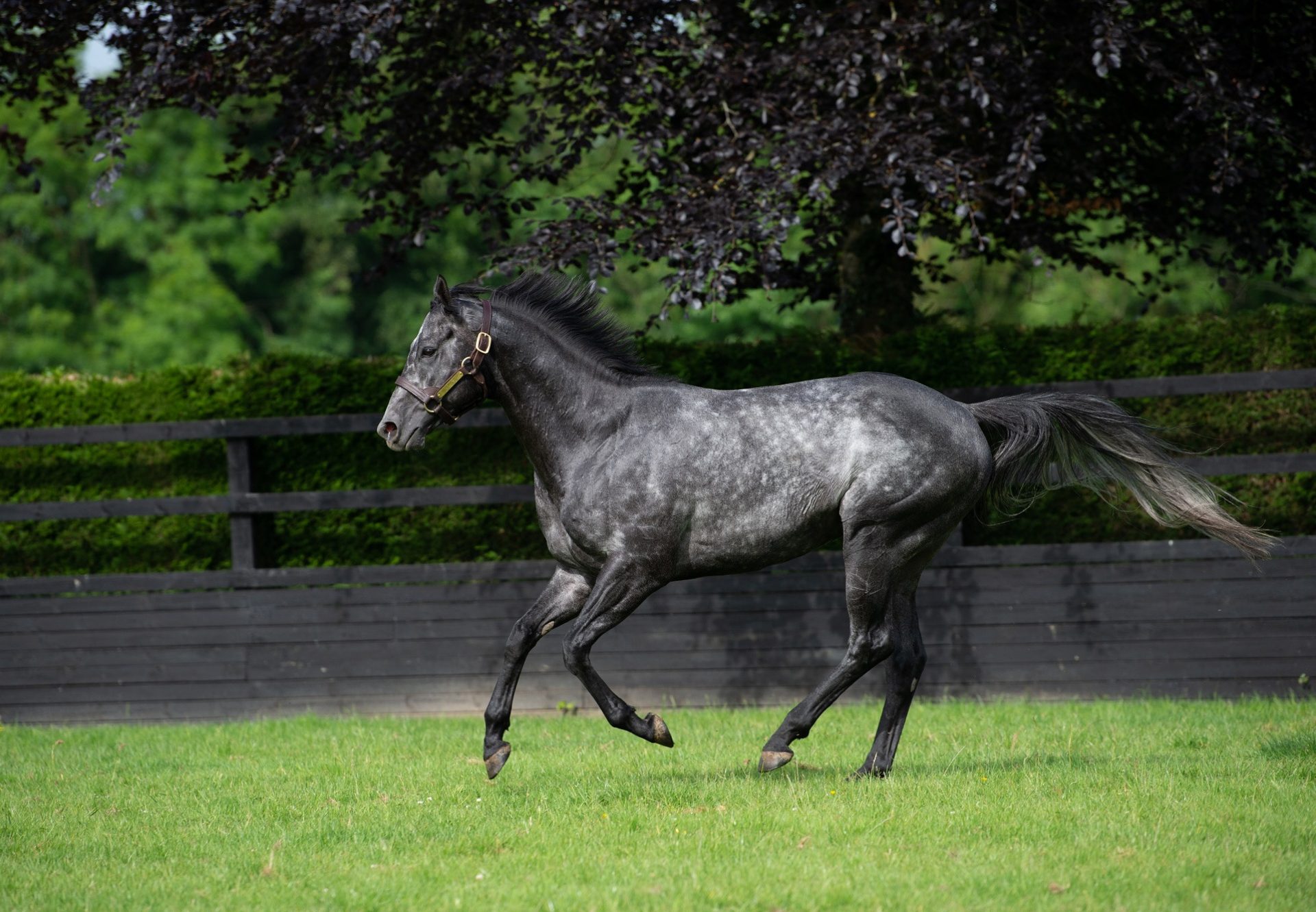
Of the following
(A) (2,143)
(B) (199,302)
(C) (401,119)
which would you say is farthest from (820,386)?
(B) (199,302)

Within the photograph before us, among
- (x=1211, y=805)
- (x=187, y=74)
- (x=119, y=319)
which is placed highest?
(x=187, y=74)

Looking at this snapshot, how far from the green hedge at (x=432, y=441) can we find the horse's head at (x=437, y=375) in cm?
291

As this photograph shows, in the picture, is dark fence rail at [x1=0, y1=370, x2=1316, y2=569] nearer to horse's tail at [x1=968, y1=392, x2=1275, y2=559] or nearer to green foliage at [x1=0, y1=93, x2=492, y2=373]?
horse's tail at [x1=968, y1=392, x2=1275, y2=559]

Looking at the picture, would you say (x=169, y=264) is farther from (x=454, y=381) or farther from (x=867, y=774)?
(x=867, y=774)

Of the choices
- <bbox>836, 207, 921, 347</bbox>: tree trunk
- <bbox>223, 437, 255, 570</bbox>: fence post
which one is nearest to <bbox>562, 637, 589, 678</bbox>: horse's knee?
<bbox>223, 437, 255, 570</bbox>: fence post

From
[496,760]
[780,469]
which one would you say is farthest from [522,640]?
[780,469]

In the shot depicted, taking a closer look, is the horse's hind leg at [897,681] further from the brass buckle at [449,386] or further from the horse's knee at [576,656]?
the brass buckle at [449,386]

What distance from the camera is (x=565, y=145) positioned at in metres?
7.90

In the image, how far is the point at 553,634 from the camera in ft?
29.1

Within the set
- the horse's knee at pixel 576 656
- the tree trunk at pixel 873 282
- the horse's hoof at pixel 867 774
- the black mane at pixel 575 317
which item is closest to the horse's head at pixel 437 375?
the black mane at pixel 575 317

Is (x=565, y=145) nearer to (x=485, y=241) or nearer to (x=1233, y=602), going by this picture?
(x=485, y=241)

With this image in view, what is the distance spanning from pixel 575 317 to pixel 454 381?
698mm

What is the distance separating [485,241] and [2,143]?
3.35 m

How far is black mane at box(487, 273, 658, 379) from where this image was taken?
609 centimetres
